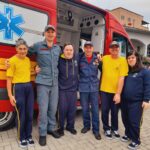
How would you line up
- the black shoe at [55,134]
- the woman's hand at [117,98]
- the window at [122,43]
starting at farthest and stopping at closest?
the window at [122,43], the black shoe at [55,134], the woman's hand at [117,98]

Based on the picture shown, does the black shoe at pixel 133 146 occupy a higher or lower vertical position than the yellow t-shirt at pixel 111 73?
lower

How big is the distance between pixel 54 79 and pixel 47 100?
→ 390mm

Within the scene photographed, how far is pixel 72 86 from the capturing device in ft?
14.7

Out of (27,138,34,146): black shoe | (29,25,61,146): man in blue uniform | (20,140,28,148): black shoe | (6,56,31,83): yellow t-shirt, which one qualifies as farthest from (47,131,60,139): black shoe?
(6,56,31,83): yellow t-shirt

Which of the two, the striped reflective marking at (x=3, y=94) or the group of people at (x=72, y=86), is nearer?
the group of people at (x=72, y=86)

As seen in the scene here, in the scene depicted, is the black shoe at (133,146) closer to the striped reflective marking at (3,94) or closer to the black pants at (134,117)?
the black pants at (134,117)

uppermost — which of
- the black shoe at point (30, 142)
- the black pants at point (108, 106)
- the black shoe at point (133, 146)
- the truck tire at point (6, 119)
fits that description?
the black pants at point (108, 106)

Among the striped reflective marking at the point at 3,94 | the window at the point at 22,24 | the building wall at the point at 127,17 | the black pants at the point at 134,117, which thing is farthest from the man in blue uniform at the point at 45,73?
the building wall at the point at 127,17

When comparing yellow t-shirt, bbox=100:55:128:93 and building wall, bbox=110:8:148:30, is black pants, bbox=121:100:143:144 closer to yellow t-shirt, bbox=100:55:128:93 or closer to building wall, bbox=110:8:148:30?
yellow t-shirt, bbox=100:55:128:93

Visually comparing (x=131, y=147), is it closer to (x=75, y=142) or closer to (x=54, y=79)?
(x=75, y=142)

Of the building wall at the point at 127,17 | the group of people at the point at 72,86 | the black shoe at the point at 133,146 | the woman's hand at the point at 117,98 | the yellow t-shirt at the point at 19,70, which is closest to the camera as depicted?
the yellow t-shirt at the point at 19,70

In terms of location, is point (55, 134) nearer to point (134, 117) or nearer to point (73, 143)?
point (73, 143)

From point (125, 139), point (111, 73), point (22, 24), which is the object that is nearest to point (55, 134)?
point (125, 139)

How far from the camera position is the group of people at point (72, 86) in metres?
3.87
